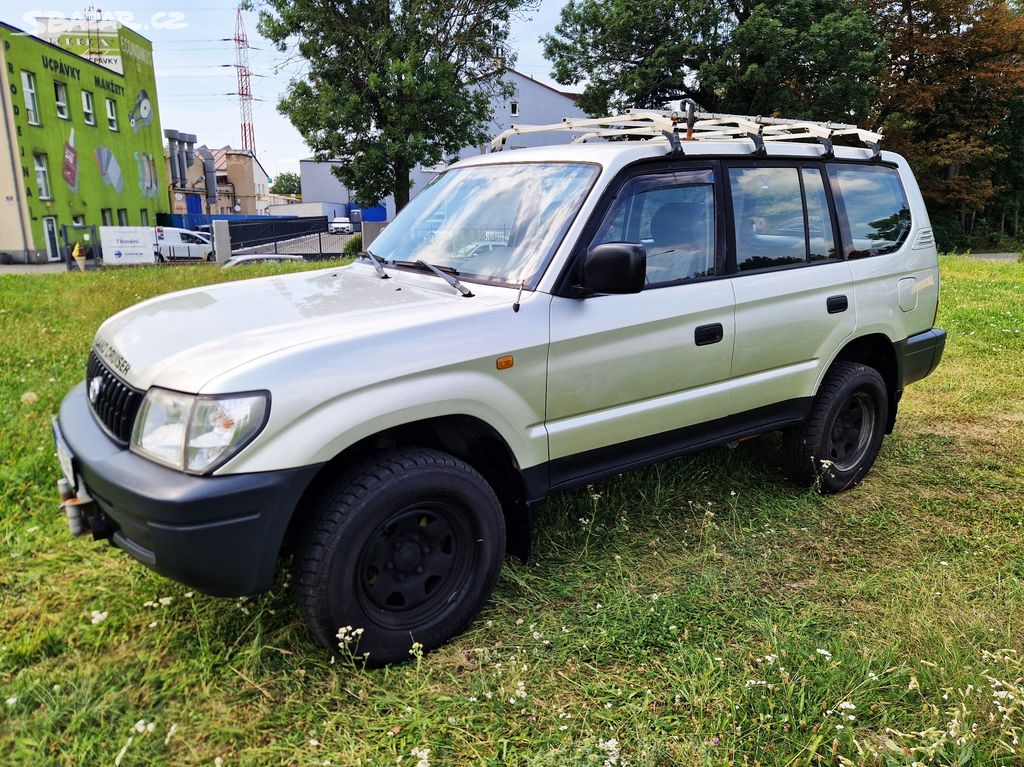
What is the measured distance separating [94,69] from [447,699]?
36.9 m

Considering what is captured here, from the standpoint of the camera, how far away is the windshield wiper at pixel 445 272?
9.83 feet

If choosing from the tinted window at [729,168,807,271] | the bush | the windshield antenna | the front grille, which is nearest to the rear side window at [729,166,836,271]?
the tinted window at [729,168,807,271]

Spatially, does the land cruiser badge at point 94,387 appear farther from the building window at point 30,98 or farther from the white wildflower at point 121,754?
the building window at point 30,98

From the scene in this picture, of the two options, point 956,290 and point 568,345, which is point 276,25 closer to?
point 956,290

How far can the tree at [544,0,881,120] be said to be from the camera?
86.0 ft

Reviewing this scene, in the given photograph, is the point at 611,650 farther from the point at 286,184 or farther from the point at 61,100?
the point at 286,184

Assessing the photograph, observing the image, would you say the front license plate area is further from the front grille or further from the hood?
the hood

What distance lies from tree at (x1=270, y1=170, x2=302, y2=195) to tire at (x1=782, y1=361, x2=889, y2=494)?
115m

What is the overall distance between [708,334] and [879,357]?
1.70m

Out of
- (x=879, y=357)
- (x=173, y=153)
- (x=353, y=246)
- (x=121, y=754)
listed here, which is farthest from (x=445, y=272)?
(x=173, y=153)

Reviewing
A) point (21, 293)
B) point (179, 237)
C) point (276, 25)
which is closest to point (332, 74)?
point (276, 25)

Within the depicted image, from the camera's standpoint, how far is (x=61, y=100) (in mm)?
29172

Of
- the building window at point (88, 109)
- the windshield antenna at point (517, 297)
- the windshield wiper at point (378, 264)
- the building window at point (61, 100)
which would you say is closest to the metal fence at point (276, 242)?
the building window at point (61, 100)

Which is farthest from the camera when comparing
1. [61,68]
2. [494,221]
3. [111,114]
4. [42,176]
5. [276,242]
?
[111,114]
